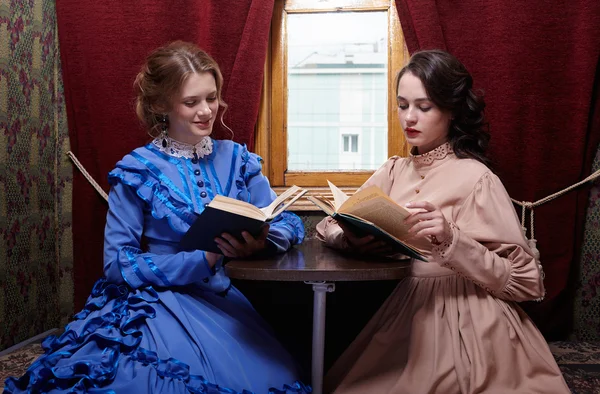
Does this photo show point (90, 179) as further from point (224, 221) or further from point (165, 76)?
point (224, 221)

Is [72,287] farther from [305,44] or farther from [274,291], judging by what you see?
[305,44]

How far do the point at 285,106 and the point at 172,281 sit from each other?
1.06 metres

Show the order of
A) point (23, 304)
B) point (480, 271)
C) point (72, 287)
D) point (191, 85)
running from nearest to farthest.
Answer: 1. point (480, 271)
2. point (191, 85)
3. point (23, 304)
4. point (72, 287)

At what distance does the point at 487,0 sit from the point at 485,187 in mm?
911

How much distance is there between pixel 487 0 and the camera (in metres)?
2.33

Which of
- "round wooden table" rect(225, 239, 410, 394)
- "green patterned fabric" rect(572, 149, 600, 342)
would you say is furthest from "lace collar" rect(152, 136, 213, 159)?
"green patterned fabric" rect(572, 149, 600, 342)


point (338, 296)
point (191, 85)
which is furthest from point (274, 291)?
point (191, 85)

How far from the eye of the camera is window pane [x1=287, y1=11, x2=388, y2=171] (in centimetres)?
258

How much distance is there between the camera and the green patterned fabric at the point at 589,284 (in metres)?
2.46

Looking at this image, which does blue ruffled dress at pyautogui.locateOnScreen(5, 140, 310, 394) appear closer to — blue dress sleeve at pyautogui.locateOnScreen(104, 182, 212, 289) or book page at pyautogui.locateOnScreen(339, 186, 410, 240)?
blue dress sleeve at pyautogui.locateOnScreen(104, 182, 212, 289)

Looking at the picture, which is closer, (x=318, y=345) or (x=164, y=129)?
(x=318, y=345)

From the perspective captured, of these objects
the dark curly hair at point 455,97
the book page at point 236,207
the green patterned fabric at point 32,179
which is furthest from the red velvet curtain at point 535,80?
the green patterned fabric at point 32,179

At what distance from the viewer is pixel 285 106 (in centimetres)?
261

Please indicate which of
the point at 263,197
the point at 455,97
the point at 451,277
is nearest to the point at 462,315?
the point at 451,277
